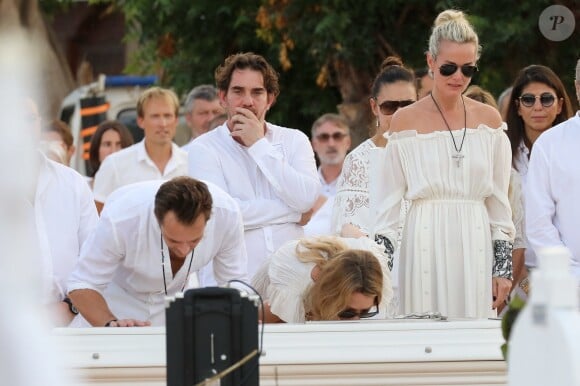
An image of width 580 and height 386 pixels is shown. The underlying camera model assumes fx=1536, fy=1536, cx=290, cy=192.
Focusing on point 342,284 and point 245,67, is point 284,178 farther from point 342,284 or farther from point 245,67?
point 342,284

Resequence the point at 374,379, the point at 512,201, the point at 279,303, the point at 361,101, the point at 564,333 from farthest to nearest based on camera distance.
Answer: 1. the point at 361,101
2. the point at 512,201
3. the point at 279,303
4. the point at 374,379
5. the point at 564,333

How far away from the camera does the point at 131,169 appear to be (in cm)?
923

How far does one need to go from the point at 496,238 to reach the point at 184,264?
1.22 metres

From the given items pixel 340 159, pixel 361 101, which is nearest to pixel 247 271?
pixel 340 159

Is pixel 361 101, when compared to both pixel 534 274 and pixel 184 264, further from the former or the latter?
pixel 534 274

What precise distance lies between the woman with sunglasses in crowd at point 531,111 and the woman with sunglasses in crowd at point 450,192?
1114mm

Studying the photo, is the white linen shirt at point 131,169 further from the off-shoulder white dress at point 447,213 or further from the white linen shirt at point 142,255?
the off-shoulder white dress at point 447,213

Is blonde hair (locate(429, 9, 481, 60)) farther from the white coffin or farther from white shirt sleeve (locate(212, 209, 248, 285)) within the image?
the white coffin

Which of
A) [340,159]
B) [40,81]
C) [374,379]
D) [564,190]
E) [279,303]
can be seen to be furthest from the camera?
[340,159]

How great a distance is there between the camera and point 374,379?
4246 mm

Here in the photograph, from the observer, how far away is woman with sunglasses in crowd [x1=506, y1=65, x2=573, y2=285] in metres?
7.17

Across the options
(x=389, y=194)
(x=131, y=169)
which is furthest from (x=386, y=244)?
(x=131, y=169)

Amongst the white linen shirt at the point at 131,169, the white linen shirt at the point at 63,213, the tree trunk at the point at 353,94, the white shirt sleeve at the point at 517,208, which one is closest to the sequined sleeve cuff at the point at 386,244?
the white shirt sleeve at the point at 517,208

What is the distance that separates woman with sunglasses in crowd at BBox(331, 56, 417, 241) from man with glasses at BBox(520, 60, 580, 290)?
2.30 ft
